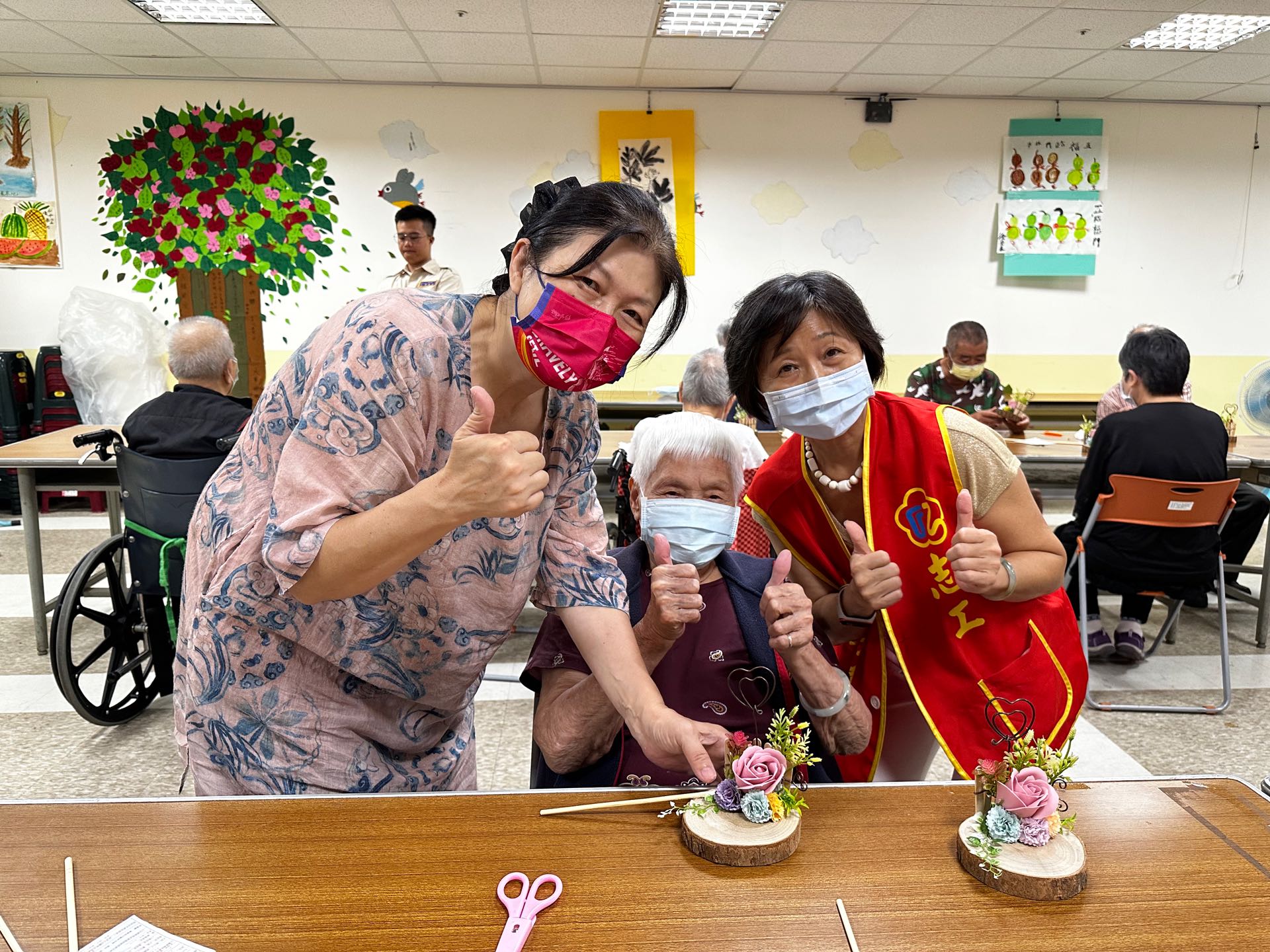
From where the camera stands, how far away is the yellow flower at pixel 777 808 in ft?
3.52

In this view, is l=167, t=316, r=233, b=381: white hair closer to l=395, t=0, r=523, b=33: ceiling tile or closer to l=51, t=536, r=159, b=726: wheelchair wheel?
l=51, t=536, r=159, b=726: wheelchair wheel

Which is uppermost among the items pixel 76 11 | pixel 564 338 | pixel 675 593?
pixel 76 11

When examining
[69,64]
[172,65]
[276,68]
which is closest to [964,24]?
[276,68]

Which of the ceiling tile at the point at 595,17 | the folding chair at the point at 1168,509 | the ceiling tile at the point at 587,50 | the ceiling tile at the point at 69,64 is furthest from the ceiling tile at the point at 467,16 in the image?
the folding chair at the point at 1168,509

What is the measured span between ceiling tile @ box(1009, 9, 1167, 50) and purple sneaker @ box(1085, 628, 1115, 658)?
135 inches

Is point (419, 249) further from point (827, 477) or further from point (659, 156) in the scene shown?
point (827, 477)

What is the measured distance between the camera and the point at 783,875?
1.01m

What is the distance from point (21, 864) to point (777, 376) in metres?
→ 1.27

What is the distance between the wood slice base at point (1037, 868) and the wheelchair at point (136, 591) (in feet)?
7.21

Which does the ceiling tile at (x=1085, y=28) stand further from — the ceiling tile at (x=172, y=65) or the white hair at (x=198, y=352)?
the ceiling tile at (x=172, y=65)

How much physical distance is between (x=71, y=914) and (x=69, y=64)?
22.3 feet

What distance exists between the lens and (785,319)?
1.52 m

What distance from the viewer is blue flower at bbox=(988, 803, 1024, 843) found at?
1021 millimetres

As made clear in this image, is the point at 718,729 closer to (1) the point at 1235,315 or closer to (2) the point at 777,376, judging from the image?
(2) the point at 777,376
